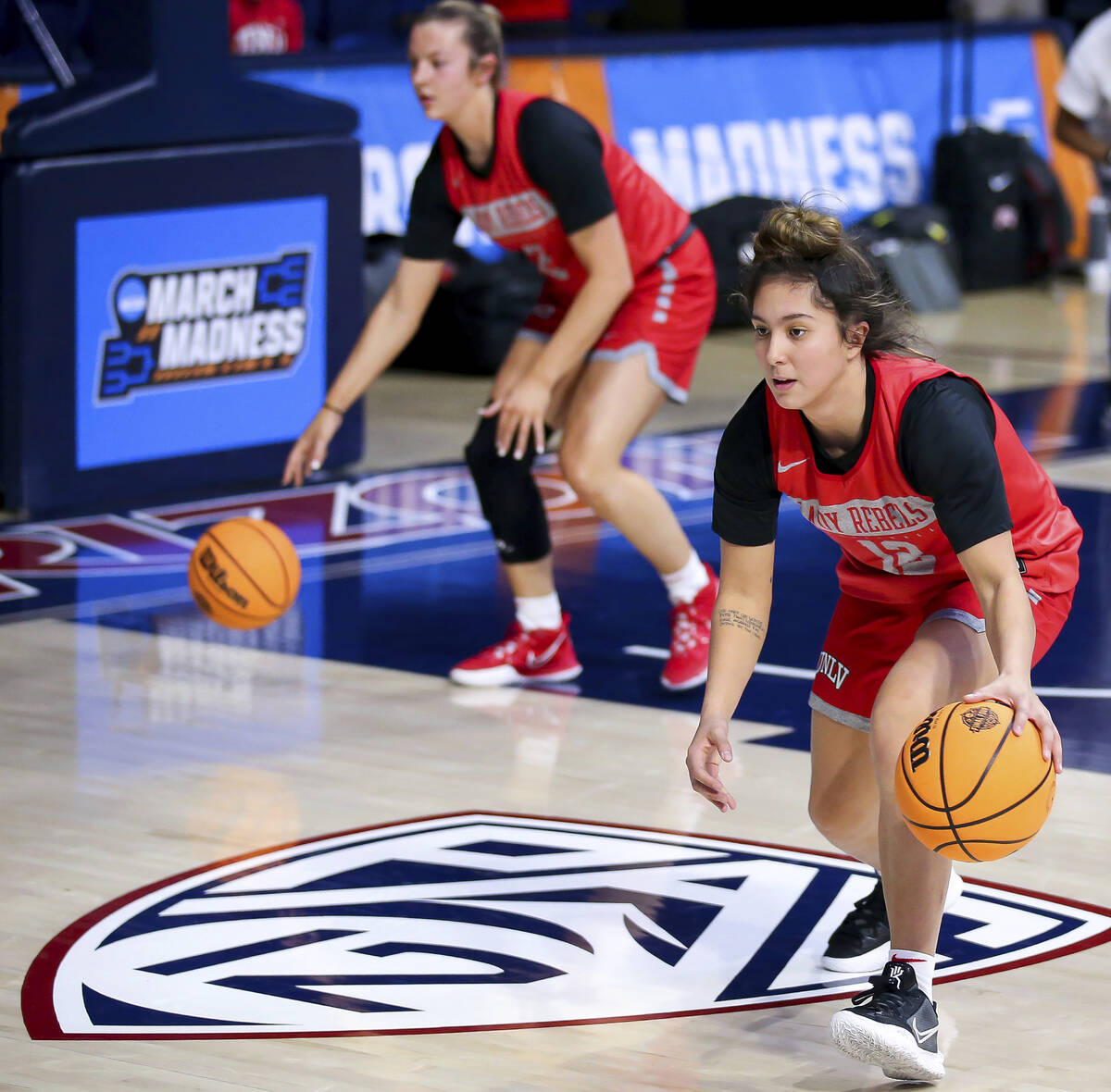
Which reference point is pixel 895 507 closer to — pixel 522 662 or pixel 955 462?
pixel 955 462

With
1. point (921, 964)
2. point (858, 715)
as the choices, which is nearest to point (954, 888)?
point (858, 715)

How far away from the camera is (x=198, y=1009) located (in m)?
3.95

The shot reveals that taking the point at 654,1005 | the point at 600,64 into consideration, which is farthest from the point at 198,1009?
the point at 600,64

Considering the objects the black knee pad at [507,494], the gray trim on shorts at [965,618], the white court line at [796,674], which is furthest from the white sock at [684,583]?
the gray trim on shorts at [965,618]

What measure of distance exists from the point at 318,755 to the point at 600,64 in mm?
9046

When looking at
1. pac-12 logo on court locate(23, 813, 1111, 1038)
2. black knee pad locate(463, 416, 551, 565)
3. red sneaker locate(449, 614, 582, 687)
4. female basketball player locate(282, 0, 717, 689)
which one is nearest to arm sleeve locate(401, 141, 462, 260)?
female basketball player locate(282, 0, 717, 689)

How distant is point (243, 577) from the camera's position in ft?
20.6

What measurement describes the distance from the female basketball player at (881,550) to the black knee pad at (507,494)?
215 cm

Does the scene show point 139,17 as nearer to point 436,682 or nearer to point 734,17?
point 436,682

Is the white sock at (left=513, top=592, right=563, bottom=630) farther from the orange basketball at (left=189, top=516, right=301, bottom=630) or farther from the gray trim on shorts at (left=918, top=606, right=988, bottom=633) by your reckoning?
the gray trim on shorts at (left=918, top=606, right=988, bottom=633)

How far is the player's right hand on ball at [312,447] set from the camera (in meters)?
5.88

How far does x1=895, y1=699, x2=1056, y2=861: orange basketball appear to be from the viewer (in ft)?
11.1

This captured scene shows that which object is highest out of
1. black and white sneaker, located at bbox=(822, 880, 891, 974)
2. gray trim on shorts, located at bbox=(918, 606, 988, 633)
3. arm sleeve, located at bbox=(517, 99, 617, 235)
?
arm sleeve, located at bbox=(517, 99, 617, 235)

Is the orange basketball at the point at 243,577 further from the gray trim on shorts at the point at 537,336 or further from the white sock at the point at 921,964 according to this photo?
the white sock at the point at 921,964
